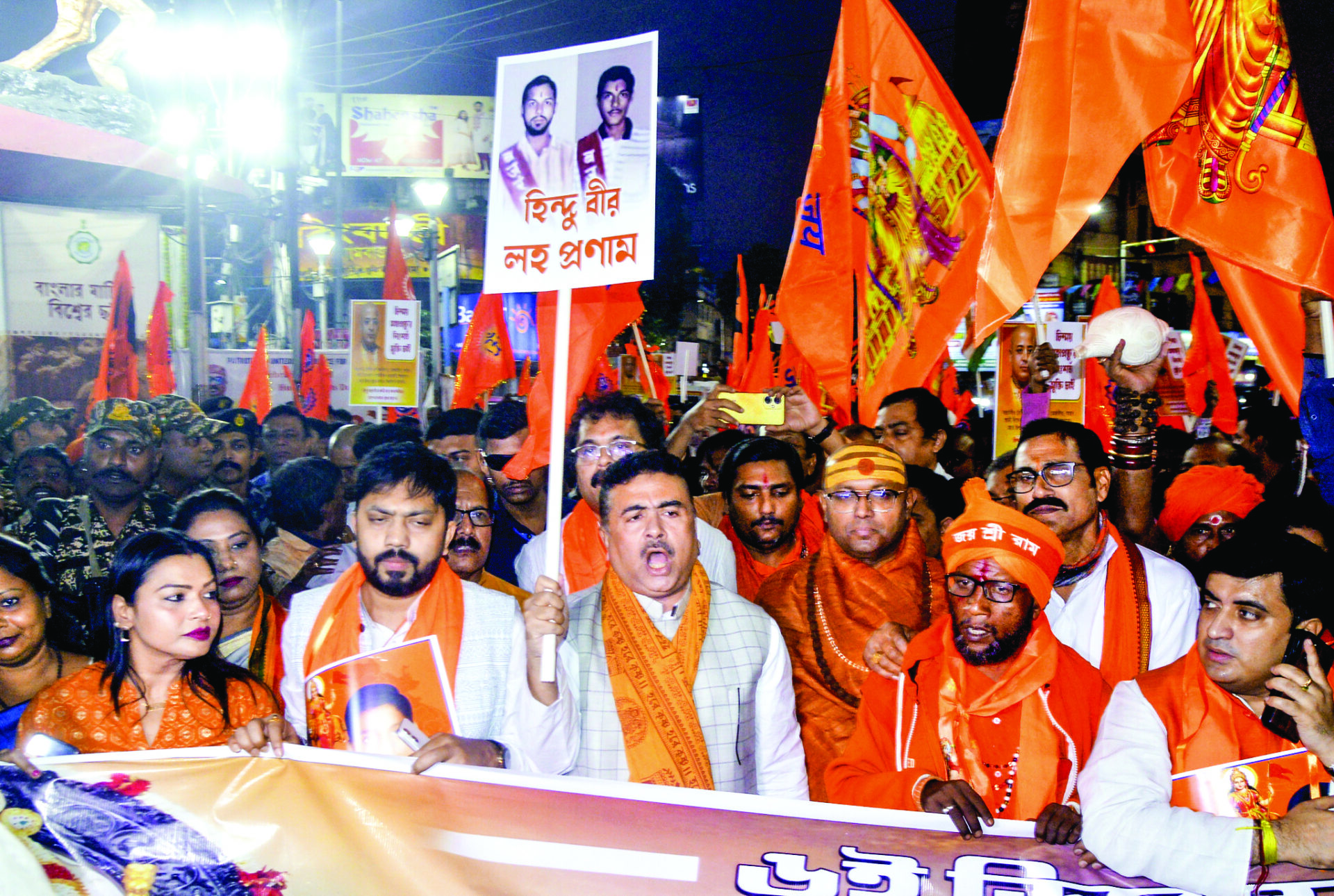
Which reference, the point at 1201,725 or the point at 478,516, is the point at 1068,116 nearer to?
the point at 1201,725

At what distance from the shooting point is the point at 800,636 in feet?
11.2

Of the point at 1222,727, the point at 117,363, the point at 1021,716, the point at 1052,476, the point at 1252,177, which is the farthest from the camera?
the point at 117,363

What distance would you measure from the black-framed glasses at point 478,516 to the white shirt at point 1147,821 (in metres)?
2.12

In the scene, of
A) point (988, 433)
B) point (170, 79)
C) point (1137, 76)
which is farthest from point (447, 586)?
point (170, 79)

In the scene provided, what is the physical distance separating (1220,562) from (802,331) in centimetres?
256

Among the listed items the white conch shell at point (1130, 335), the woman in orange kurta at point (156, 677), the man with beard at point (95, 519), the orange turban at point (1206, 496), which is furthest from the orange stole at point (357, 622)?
the orange turban at point (1206, 496)

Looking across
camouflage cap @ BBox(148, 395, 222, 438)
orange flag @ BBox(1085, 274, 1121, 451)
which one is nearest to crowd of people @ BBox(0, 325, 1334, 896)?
orange flag @ BBox(1085, 274, 1121, 451)

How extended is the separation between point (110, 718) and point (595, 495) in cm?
175

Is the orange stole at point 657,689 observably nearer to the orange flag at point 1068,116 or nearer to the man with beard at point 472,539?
the man with beard at point 472,539

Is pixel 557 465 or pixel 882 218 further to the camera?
pixel 882 218

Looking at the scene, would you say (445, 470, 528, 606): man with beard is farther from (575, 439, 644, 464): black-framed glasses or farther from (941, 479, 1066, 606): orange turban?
(941, 479, 1066, 606): orange turban

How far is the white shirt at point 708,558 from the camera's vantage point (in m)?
3.78

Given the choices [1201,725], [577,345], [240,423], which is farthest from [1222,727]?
[240,423]

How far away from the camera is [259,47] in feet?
59.4
